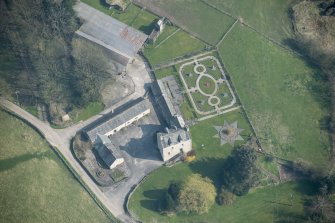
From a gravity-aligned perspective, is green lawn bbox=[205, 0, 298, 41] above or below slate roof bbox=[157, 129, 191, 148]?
above

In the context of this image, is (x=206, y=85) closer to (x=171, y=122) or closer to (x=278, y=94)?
(x=171, y=122)

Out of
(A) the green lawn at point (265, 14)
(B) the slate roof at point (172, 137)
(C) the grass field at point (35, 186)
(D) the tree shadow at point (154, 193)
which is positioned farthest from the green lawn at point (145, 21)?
(D) the tree shadow at point (154, 193)

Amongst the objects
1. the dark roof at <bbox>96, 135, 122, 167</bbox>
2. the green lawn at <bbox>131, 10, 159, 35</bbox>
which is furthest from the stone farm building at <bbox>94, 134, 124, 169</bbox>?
the green lawn at <bbox>131, 10, 159, 35</bbox>

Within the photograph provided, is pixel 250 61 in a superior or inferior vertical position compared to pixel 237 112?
superior

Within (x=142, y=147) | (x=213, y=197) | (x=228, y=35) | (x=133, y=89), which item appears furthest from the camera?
(x=228, y=35)

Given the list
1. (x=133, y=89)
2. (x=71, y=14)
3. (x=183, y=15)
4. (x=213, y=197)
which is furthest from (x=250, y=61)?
(x=71, y=14)

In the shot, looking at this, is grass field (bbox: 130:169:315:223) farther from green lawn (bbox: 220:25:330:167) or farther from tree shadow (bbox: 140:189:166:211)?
green lawn (bbox: 220:25:330:167)

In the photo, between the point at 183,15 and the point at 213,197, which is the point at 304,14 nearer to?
the point at 183,15

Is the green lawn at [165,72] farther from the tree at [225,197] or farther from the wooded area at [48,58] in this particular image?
the tree at [225,197]
